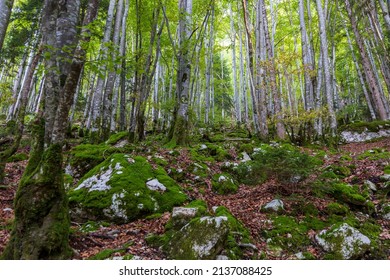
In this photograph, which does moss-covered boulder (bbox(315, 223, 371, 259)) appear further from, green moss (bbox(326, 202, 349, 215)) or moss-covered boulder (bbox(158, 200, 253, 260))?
moss-covered boulder (bbox(158, 200, 253, 260))

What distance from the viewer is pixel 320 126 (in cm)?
1170

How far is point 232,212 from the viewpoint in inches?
184

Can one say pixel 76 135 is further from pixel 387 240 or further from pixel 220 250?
pixel 387 240

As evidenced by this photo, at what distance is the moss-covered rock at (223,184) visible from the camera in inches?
236

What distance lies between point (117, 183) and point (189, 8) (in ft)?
22.5

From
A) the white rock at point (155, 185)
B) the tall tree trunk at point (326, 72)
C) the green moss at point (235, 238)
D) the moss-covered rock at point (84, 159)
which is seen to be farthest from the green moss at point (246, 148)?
the green moss at point (235, 238)

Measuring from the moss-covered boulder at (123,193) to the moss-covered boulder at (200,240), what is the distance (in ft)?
4.57

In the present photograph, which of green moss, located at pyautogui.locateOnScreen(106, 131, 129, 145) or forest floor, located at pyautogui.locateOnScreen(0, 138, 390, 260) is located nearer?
forest floor, located at pyautogui.locateOnScreen(0, 138, 390, 260)

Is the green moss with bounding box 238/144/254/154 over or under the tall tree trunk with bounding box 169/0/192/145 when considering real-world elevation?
under

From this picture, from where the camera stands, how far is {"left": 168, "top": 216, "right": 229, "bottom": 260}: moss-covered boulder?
307 centimetres

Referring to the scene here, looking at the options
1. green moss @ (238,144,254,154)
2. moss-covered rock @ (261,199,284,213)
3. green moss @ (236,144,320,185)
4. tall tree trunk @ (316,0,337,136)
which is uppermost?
tall tree trunk @ (316,0,337,136)

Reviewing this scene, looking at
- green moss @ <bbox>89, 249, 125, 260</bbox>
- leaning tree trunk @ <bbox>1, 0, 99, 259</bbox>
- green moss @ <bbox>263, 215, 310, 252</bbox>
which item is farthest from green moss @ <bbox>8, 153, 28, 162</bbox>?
green moss @ <bbox>263, 215, 310, 252</bbox>

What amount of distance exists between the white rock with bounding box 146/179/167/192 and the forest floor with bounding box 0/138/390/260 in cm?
69
